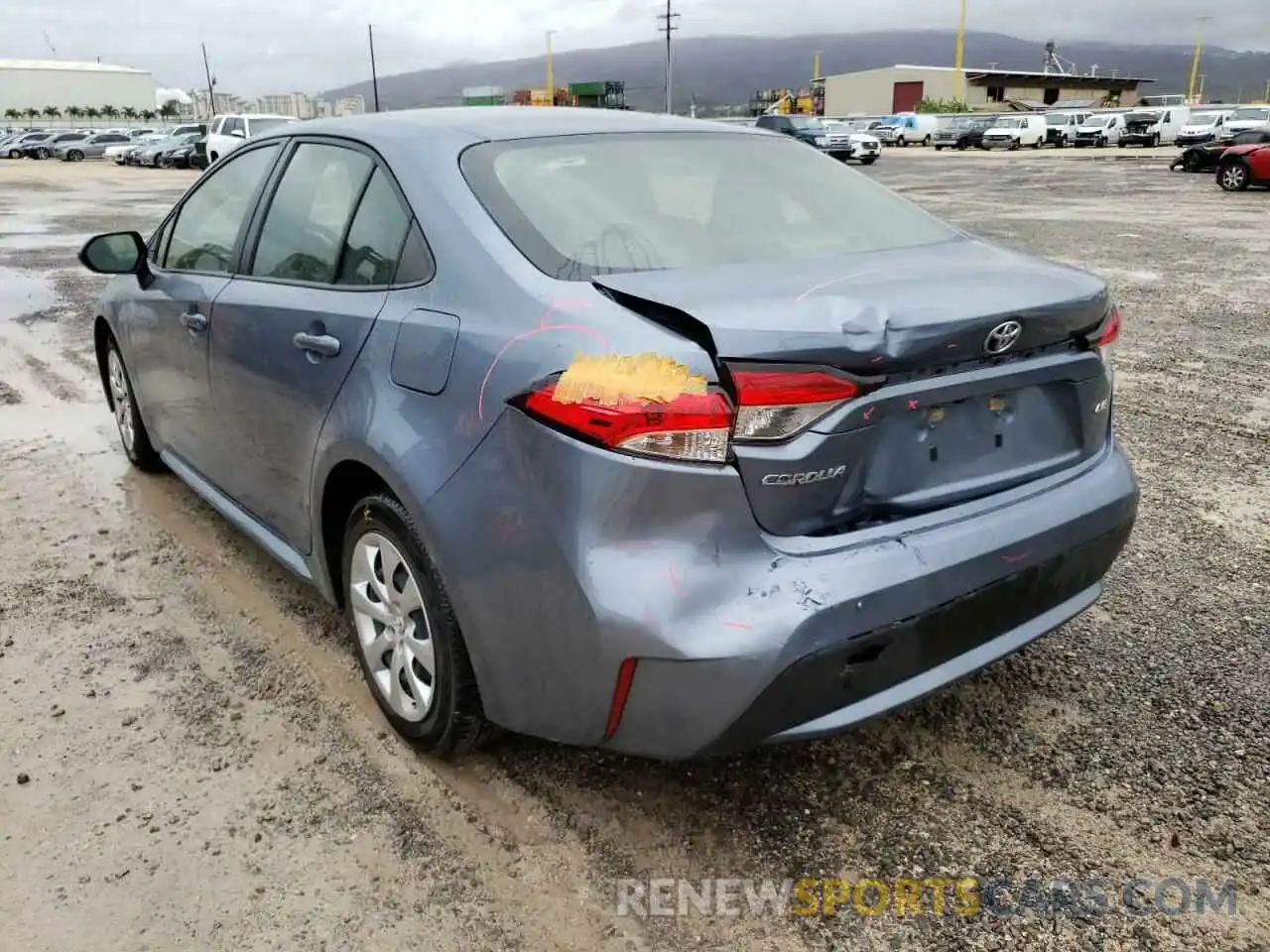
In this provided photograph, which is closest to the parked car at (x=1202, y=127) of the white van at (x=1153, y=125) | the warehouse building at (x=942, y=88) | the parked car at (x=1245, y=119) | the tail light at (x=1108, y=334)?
the parked car at (x=1245, y=119)

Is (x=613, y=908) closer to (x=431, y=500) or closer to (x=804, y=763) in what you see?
(x=804, y=763)

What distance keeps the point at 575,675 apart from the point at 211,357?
204cm

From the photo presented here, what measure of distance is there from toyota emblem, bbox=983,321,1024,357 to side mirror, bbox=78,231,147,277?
3.33 metres

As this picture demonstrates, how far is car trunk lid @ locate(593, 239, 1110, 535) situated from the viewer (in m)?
2.01

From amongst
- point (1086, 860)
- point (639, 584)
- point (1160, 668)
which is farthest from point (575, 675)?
point (1160, 668)

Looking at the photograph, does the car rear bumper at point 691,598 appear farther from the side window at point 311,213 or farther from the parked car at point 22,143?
the parked car at point 22,143

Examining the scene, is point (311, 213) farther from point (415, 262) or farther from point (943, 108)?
point (943, 108)

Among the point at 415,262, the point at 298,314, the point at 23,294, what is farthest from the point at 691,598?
the point at 23,294

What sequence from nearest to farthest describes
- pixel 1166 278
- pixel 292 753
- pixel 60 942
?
pixel 60 942, pixel 292 753, pixel 1166 278

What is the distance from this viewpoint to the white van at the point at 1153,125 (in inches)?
1694

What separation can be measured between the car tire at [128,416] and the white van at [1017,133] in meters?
47.3

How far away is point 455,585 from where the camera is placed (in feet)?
7.61

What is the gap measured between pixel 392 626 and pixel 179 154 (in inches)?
1588

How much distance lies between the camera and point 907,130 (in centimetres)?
5519
